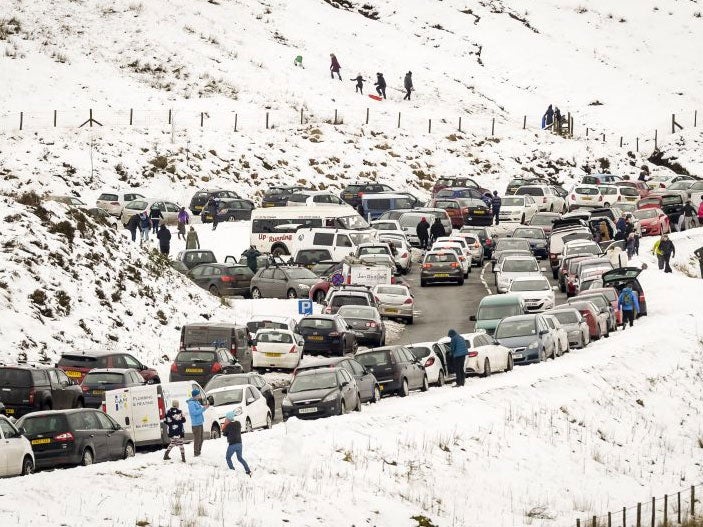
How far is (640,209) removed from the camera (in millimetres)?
65312

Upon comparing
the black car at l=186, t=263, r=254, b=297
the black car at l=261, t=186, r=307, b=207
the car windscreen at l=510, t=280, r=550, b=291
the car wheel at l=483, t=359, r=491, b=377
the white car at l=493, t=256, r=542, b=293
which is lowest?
the car wheel at l=483, t=359, r=491, b=377

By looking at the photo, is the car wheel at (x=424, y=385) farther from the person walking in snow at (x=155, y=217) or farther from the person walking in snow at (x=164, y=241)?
the person walking in snow at (x=155, y=217)

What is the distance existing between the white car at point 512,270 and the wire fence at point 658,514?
65.3 feet

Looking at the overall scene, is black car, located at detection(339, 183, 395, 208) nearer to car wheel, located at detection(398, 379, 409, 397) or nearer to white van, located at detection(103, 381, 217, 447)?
car wheel, located at detection(398, 379, 409, 397)

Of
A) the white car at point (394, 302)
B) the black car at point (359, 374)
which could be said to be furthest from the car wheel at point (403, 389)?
the white car at point (394, 302)

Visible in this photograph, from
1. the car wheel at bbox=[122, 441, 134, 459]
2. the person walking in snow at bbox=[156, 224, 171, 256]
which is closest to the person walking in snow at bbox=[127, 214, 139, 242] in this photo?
the person walking in snow at bbox=[156, 224, 171, 256]

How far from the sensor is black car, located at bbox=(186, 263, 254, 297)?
167 ft

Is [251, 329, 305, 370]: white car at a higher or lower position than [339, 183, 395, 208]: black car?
lower

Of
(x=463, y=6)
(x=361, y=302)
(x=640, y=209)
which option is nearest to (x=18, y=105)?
(x=640, y=209)

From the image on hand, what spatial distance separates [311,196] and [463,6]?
5427 cm

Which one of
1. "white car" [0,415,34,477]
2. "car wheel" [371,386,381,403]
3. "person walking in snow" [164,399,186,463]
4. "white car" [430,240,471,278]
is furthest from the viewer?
"white car" [430,240,471,278]

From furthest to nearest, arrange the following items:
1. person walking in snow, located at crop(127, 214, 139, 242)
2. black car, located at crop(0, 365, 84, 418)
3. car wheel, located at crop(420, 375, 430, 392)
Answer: person walking in snow, located at crop(127, 214, 139, 242) < car wheel, located at crop(420, 375, 430, 392) < black car, located at crop(0, 365, 84, 418)

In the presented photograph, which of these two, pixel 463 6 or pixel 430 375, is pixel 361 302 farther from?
pixel 463 6

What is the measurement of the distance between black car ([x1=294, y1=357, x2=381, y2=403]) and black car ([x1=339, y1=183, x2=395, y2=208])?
38.9 metres
